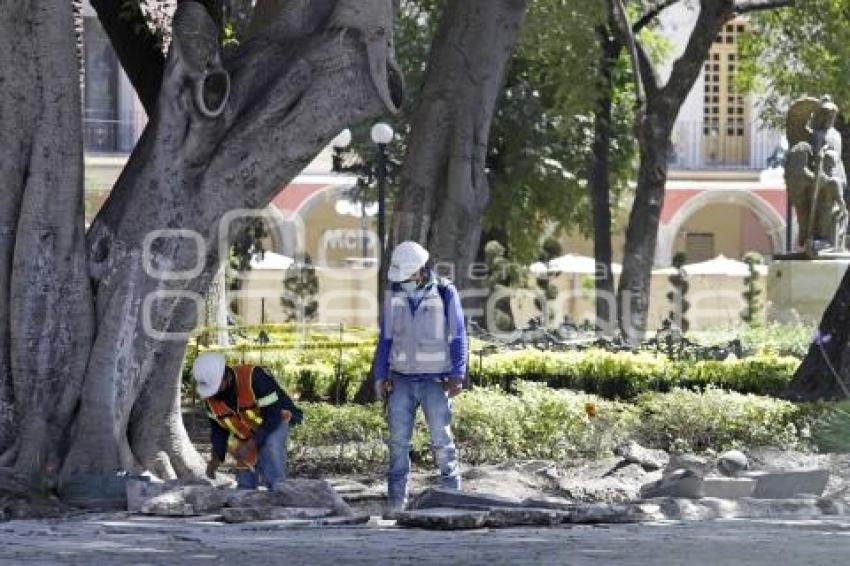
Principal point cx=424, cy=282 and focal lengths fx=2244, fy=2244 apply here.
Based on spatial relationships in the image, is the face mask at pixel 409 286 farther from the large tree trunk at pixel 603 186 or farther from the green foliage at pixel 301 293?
the green foliage at pixel 301 293

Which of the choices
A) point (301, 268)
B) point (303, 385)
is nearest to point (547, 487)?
point (303, 385)

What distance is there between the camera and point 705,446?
1772cm

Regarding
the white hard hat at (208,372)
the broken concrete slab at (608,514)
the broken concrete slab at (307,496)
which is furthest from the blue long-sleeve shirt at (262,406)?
the broken concrete slab at (608,514)

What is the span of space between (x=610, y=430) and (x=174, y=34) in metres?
5.04

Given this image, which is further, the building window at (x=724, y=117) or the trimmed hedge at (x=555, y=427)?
the building window at (x=724, y=117)

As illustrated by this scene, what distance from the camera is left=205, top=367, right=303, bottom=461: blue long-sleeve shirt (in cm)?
1376

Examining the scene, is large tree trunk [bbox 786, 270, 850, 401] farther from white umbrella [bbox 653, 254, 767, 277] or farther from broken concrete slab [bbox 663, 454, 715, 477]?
white umbrella [bbox 653, 254, 767, 277]

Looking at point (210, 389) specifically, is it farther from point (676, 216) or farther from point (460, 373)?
point (676, 216)

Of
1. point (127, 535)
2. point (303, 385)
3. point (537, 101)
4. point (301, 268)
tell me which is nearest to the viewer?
point (127, 535)

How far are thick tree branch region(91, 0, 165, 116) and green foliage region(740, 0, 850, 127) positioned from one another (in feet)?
49.7

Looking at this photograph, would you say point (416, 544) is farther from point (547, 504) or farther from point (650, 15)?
point (650, 15)

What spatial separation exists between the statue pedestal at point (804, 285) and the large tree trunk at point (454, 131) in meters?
15.8

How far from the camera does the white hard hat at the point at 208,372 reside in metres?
13.5

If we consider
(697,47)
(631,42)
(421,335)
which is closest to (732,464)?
(421,335)
